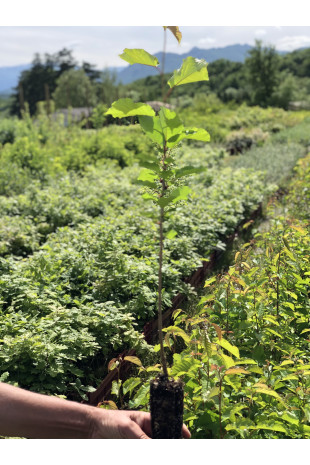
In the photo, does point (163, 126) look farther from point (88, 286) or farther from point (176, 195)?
point (88, 286)

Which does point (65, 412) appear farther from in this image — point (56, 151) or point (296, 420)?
point (56, 151)

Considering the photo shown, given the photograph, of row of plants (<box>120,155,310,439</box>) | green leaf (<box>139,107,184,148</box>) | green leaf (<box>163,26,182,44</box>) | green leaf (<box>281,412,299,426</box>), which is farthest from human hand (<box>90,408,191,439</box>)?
green leaf (<box>163,26,182,44</box>)

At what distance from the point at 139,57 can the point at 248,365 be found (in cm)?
152

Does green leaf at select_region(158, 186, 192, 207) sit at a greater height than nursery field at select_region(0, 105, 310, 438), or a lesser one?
greater

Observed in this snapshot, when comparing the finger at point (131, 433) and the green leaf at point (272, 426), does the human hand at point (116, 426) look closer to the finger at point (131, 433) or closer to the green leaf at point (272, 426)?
the finger at point (131, 433)

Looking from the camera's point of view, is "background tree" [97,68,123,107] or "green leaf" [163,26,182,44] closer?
"green leaf" [163,26,182,44]

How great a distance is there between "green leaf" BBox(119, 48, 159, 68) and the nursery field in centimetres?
23

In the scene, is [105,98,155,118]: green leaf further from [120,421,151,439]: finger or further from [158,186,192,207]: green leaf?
[120,421,151,439]: finger

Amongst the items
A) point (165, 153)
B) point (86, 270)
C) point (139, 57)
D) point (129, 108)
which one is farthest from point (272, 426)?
point (86, 270)

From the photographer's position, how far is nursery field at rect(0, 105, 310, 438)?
1686 millimetres

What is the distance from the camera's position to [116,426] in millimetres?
1327

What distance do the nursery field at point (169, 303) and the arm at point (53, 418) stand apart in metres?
A: 0.40

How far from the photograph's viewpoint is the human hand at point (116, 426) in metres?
1.32

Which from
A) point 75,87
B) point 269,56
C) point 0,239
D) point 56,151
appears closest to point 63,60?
point 75,87
